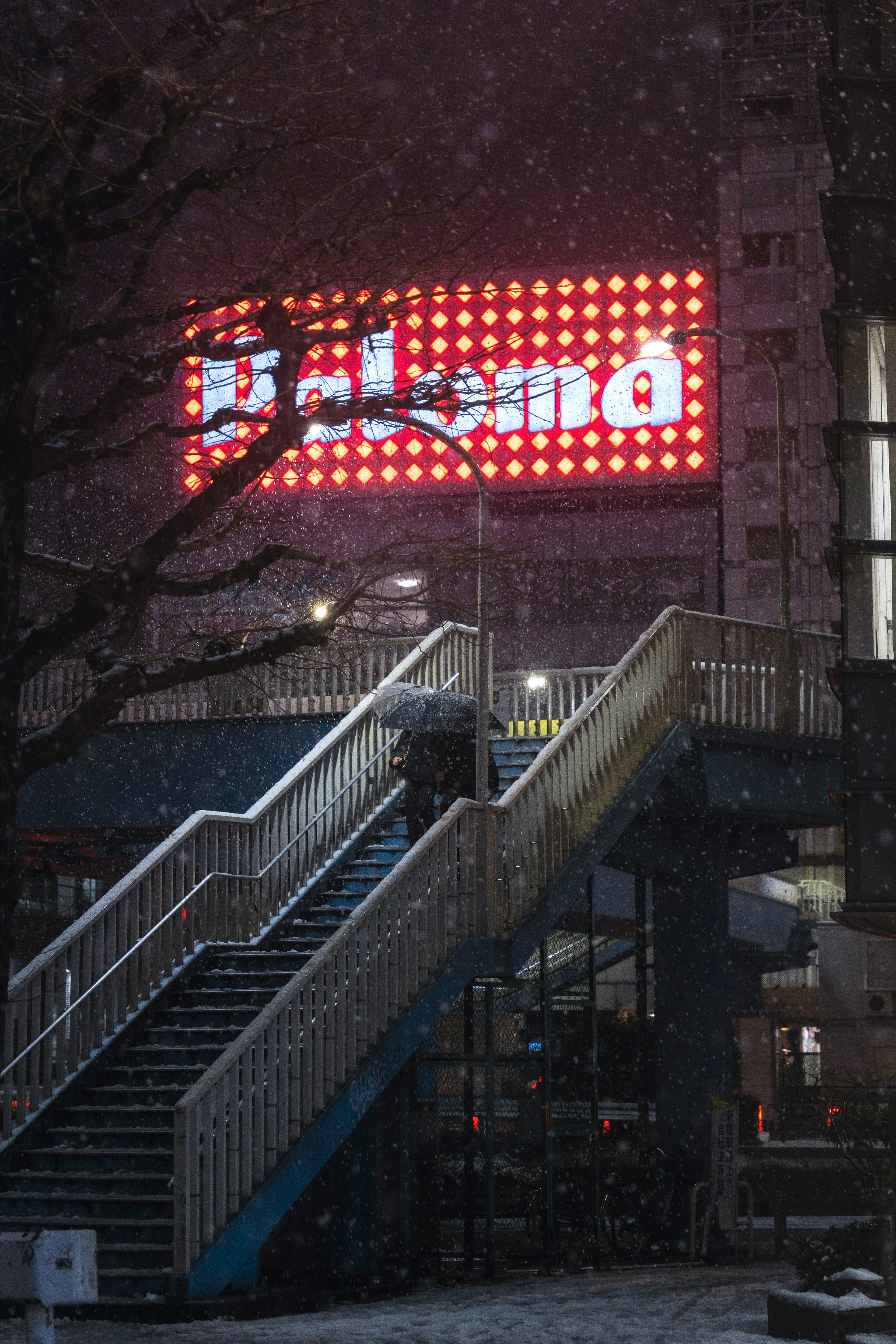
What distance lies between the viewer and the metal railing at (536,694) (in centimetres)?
2206

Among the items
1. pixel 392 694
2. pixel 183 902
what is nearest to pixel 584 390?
pixel 392 694

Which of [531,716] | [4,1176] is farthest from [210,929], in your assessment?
[531,716]

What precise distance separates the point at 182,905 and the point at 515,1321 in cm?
538

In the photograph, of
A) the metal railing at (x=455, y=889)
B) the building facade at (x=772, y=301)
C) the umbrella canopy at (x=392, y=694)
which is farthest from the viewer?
the building facade at (x=772, y=301)

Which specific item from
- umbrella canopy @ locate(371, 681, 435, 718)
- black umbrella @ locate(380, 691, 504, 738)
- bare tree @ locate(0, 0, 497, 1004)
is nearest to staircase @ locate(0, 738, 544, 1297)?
black umbrella @ locate(380, 691, 504, 738)

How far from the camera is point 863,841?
422 inches

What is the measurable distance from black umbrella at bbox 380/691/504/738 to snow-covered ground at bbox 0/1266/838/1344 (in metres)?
5.74

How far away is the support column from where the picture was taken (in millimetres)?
23016

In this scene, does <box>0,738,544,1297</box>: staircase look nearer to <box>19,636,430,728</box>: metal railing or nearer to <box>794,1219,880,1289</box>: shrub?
<box>794,1219,880,1289</box>: shrub

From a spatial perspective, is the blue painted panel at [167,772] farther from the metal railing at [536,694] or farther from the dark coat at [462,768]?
the dark coat at [462,768]

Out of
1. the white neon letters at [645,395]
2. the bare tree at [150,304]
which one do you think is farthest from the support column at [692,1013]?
the white neon letters at [645,395]

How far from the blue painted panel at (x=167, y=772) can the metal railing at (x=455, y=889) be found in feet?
17.8

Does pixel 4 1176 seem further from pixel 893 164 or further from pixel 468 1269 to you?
pixel 893 164

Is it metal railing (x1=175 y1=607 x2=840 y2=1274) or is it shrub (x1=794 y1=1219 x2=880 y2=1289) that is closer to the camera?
shrub (x1=794 y1=1219 x2=880 y2=1289)
